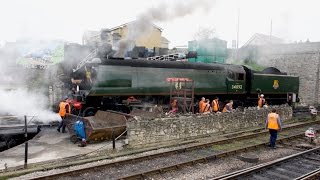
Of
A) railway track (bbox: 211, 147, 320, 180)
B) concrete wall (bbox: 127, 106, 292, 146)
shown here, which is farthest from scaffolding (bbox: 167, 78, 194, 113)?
railway track (bbox: 211, 147, 320, 180)

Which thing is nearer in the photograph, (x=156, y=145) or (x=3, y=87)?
(x=156, y=145)

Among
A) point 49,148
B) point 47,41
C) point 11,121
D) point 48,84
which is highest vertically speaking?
point 47,41

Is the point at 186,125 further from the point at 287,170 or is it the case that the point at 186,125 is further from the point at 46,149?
the point at 46,149

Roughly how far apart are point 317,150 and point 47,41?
21.2 m

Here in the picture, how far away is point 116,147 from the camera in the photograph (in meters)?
11.6

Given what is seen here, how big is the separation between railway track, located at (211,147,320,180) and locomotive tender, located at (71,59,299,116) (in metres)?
8.01

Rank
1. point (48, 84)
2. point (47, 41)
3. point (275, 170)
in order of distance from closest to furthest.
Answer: point (275, 170) < point (48, 84) < point (47, 41)

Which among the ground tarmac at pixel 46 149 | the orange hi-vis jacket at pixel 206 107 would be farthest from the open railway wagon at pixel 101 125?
the orange hi-vis jacket at pixel 206 107

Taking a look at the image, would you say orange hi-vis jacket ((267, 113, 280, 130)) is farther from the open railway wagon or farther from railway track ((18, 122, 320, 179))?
the open railway wagon

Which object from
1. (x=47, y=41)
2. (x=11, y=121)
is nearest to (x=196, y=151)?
(x=11, y=121)

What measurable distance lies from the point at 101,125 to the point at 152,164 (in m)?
4.49

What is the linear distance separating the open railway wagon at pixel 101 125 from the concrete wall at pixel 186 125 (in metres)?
0.98

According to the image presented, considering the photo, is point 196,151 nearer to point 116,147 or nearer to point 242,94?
point 116,147

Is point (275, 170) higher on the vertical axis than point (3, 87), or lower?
lower
